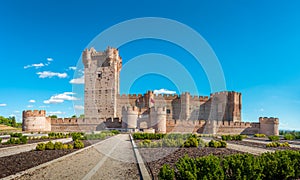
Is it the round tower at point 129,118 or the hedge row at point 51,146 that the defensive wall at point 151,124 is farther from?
the hedge row at point 51,146

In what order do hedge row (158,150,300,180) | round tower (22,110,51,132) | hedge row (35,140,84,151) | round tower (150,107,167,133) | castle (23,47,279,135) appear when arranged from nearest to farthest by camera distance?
1. hedge row (158,150,300,180)
2. hedge row (35,140,84,151)
3. round tower (150,107,167,133)
4. round tower (22,110,51,132)
5. castle (23,47,279,135)

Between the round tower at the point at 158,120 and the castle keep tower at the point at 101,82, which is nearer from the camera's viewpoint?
the round tower at the point at 158,120

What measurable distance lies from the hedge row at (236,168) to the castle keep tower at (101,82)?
36.8 meters

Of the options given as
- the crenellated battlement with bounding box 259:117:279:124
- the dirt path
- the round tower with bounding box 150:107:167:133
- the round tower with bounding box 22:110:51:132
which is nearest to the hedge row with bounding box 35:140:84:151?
the dirt path

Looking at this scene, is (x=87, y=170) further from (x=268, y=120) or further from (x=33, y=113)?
(x=268, y=120)

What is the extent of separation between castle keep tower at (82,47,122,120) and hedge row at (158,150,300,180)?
3678 centimetres

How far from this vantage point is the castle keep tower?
4209cm

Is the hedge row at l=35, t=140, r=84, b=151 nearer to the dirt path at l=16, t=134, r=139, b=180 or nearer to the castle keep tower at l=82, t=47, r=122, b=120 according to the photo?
the dirt path at l=16, t=134, r=139, b=180

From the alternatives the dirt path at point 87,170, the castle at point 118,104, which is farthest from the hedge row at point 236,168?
the castle at point 118,104

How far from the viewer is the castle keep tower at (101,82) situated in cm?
4209

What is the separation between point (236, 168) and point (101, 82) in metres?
39.8

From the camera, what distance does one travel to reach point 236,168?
17.4 ft

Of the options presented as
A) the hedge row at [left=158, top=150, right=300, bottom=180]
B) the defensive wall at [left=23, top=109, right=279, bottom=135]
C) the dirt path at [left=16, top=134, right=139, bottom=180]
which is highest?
the hedge row at [left=158, top=150, right=300, bottom=180]

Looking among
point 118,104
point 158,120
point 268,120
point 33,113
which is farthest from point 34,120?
point 268,120
